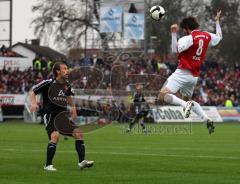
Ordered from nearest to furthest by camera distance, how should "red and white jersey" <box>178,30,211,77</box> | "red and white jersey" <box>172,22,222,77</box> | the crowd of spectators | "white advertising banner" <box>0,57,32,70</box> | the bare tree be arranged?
"red and white jersey" <box>172,22,222,77</box>
"red and white jersey" <box>178,30,211,77</box>
the crowd of spectators
"white advertising banner" <box>0,57,32,70</box>
the bare tree

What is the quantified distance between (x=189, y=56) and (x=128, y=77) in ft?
92.6

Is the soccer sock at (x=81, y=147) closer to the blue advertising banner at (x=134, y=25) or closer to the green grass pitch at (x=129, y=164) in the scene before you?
the green grass pitch at (x=129, y=164)

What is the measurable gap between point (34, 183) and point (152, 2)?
1849 inches

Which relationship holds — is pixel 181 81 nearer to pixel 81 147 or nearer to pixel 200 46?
pixel 200 46

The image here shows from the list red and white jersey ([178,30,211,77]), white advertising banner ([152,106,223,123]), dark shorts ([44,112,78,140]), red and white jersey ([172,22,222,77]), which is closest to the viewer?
dark shorts ([44,112,78,140])

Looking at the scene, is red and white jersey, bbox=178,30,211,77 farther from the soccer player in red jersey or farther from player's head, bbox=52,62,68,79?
player's head, bbox=52,62,68,79

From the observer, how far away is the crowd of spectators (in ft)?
141

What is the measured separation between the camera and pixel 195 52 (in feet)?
54.1

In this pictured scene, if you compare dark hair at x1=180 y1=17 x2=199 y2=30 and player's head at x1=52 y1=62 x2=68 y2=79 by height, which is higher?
dark hair at x1=180 y1=17 x2=199 y2=30

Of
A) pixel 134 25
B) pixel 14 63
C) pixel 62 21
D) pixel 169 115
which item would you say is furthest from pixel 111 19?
pixel 62 21

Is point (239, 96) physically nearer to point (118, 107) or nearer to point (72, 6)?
point (118, 107)

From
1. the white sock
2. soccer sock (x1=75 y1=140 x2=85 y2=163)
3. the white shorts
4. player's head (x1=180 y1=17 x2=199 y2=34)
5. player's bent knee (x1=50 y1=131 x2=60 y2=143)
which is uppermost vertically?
player's head (x1=180 y1=17 x2=199 y2=34)

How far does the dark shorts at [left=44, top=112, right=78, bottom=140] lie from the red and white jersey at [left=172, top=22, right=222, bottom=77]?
3.04 metres

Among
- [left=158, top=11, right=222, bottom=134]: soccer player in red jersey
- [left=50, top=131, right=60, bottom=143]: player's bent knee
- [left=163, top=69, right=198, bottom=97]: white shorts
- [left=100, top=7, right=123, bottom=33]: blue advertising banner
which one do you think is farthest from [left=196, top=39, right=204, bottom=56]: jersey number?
[left=100, top=7, right=123, bottom=33]: blue advertising banner
